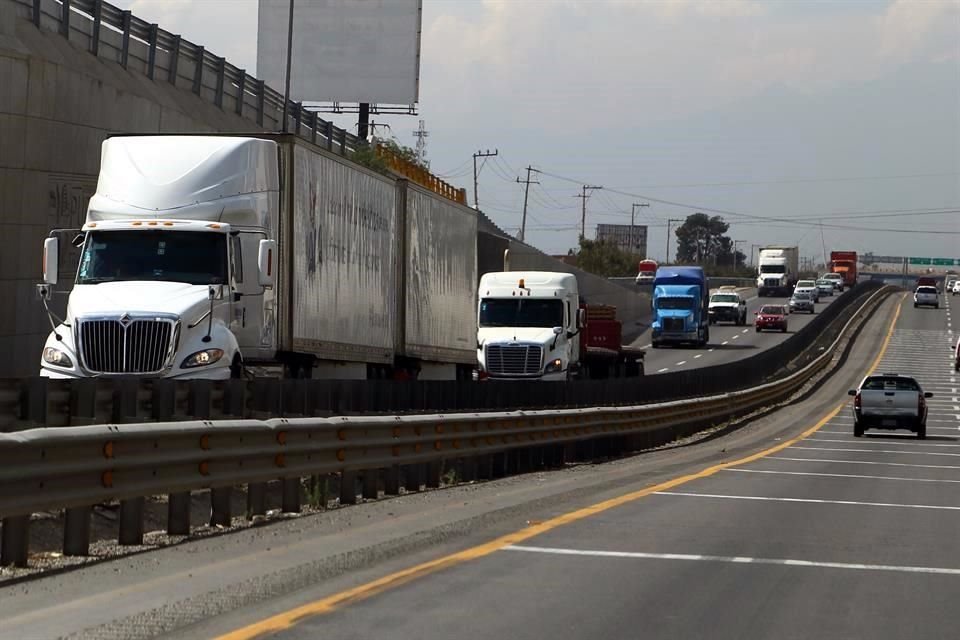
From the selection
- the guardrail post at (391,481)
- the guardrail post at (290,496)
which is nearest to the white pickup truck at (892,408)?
the guardrail post at (391,481)

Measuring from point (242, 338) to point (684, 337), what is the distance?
5876 cm

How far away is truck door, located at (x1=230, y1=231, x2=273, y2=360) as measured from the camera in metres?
20.6

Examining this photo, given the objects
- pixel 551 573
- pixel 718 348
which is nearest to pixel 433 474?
pixel 551 573

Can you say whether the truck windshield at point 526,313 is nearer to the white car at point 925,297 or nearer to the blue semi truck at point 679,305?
the blue semi truck at point 679,305

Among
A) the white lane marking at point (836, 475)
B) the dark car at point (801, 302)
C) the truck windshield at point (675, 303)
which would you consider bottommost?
the white lane marking at point (836, 475)

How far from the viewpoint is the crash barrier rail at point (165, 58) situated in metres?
36.3

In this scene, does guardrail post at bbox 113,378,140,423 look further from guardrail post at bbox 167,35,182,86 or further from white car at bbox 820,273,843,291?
white car at bbox 820,273,843,291

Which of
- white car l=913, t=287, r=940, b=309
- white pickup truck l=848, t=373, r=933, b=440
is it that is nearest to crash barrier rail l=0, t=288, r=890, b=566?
white pickup truck l=848, t=373, r=933, b=440

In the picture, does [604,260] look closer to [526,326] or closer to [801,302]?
[801,302]

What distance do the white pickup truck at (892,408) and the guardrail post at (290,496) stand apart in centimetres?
2567

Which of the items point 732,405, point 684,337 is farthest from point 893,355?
point 732,405

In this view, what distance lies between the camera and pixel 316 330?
949 inches

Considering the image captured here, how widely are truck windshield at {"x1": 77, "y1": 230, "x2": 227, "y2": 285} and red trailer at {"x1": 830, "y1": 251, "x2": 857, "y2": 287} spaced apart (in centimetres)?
Result: 13616

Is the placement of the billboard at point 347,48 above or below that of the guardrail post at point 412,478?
above
